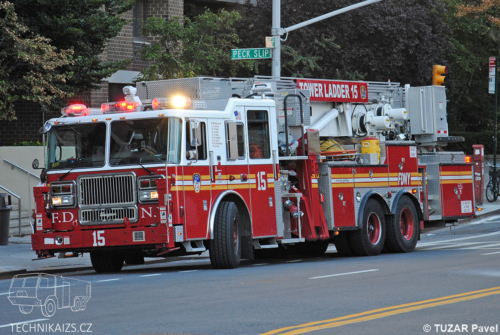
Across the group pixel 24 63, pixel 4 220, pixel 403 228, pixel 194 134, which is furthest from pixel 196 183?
pixel 24 63

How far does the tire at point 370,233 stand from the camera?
1584 cm

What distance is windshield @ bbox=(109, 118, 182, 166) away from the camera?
40.9ft

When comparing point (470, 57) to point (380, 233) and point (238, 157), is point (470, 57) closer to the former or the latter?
point (380, 233)

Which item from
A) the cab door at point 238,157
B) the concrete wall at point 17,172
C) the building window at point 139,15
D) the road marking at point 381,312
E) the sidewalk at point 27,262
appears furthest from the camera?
the building window at point 139,15

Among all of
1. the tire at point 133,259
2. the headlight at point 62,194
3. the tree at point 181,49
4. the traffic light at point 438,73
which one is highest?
the tree at point 181,49

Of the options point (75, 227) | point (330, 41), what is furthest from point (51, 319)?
point (330, 41)

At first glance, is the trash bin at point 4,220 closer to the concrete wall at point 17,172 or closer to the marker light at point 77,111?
the concrete wall at point 17,172

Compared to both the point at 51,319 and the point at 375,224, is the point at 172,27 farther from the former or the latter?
the point at 51,319

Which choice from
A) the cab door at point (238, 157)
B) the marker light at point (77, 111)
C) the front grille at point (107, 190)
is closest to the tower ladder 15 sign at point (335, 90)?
the cab door at point (238, 157)

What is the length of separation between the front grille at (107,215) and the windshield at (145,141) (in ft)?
2.35

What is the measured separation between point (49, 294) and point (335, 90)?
8.19m

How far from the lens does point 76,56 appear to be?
72.8ft

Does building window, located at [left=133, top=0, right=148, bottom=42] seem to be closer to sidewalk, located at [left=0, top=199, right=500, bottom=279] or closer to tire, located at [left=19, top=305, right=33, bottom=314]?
sidewalk, located at [left=0, top=199, right=500, bottom=279]

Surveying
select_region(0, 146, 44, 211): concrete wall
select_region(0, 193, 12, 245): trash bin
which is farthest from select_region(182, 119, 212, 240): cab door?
select_region(0, 146, 44, 211): concrete wall
